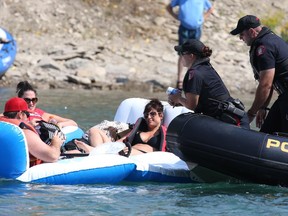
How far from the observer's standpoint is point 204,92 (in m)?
7.81

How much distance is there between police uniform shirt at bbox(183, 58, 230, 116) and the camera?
7738mm

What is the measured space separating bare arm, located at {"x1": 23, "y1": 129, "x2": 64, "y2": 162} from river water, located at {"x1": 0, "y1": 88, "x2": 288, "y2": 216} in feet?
0.82

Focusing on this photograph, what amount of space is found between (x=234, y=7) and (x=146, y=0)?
5.76ft

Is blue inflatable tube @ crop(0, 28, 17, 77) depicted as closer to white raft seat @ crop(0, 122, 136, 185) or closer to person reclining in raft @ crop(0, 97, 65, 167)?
person reclining in raft @ crop(0, 97, 65, 167)

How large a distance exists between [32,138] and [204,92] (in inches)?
58.2

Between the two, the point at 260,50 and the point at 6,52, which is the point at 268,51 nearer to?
the point at 260,50

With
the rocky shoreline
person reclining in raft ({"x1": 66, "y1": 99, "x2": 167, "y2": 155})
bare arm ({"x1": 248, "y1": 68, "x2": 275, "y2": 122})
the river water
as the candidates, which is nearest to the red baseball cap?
the river water

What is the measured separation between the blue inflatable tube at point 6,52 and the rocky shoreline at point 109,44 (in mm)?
369

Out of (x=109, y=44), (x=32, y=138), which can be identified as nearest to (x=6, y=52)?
(x=109, y=44)

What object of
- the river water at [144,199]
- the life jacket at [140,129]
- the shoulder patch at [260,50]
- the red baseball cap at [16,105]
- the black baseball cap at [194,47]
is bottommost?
the river water at [144,199]

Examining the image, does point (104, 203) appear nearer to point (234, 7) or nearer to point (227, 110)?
point (227, 110)

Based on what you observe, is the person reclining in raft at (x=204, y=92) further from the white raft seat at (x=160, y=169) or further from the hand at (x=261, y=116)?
the white raft seat at (x=160, y=169)

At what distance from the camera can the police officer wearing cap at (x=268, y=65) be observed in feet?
25.3

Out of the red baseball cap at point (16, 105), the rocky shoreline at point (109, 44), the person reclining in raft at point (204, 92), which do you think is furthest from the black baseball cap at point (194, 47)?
the rocky shoreline at point (109, 44)
